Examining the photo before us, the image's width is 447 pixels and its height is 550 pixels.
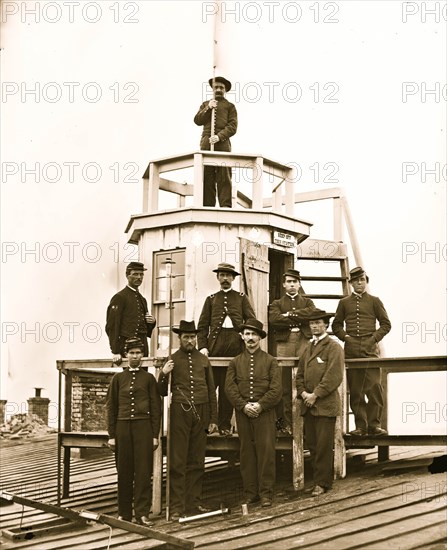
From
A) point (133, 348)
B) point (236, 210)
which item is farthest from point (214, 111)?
point (133, 348)

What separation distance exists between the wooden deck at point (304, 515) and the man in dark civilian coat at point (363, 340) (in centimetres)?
68

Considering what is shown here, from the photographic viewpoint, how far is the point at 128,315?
10625mm

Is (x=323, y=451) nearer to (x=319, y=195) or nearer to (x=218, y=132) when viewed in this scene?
(x=218, y=132)

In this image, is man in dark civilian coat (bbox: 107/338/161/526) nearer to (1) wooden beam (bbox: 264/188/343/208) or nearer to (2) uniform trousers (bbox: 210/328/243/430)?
(2) uniform trousers (bbox: 210/328/243/430)

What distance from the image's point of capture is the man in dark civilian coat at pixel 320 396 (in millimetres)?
9320

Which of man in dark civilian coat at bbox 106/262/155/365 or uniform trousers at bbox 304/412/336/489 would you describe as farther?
man in dark civilian coat at bbox 106/262/155/365

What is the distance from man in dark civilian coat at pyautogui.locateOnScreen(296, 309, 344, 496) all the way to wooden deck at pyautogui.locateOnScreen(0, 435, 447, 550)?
11.6 inches

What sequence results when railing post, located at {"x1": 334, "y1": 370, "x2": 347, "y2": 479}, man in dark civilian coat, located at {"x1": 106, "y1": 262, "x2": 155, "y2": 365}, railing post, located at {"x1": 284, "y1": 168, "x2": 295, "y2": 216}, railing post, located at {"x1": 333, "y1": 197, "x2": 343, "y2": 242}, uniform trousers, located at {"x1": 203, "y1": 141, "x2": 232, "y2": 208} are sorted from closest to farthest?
1. railing post, located at {"x1": 334, "y1": 370, "x2": 347, "y2": 479}
2. man in dark civilian coat, located at {"x1": 106, "y1": 262, "x2": 155, "y2": 365}
3. uniform trousers, located at {"x1": 203, "y1": 141, "x2": 232, "y2": 208}
4. railing post, located at {"x1": 284, "y1": 168, "x2": 295, "y2": 216}
5. railing post, located at {"x1": 333, "y1": 197, "x2": 343, "y2": 242}

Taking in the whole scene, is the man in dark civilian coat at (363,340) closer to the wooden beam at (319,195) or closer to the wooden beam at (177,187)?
the wooden beam at (177,187)

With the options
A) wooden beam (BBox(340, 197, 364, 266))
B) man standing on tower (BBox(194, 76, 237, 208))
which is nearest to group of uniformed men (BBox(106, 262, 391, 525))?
man standing on tower (BBox(194, 76, 237, 208))

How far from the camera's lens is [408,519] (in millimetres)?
7961

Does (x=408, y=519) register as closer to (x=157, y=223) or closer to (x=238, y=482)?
(x=238, y=482)

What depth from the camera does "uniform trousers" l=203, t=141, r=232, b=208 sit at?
12.5 m

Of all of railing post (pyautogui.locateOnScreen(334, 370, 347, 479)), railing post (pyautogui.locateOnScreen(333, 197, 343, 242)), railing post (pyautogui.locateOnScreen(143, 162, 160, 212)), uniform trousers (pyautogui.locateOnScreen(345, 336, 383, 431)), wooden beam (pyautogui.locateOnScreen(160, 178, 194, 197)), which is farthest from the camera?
railing post (pyautogui.locateOnScreen(333, 197, 343, 242))
